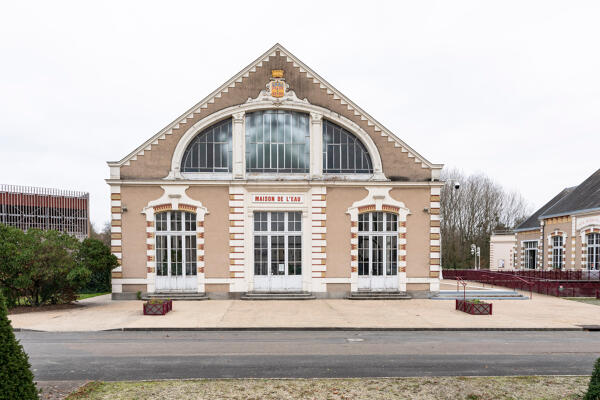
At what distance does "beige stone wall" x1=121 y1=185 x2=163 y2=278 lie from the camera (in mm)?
16547

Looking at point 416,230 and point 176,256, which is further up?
point 416,230

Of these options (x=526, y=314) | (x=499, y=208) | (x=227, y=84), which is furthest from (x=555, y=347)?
(x=499, y=208)

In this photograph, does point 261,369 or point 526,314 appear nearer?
point 261,369

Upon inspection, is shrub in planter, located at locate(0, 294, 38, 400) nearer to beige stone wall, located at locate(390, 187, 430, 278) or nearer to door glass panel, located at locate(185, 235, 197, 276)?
door glass panel, located at locate(185, 235, 197, 276)

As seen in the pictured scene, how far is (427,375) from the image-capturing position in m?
7.28

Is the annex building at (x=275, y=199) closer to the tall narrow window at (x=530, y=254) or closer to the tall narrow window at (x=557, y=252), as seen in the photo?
the tall narrow window at (x=557, y=252)

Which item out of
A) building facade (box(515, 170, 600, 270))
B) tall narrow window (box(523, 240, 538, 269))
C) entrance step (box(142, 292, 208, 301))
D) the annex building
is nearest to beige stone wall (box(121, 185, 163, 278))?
the annex building

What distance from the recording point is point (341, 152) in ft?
57.5

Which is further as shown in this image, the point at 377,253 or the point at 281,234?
the point at 377,253

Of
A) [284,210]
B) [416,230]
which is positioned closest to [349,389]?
[284,210]

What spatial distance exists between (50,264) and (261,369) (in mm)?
10692

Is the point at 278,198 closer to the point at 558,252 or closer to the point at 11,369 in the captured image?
the point at 11,369

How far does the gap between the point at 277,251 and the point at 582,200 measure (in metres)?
23.0

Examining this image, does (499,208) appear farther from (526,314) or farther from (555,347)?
(555,347)
